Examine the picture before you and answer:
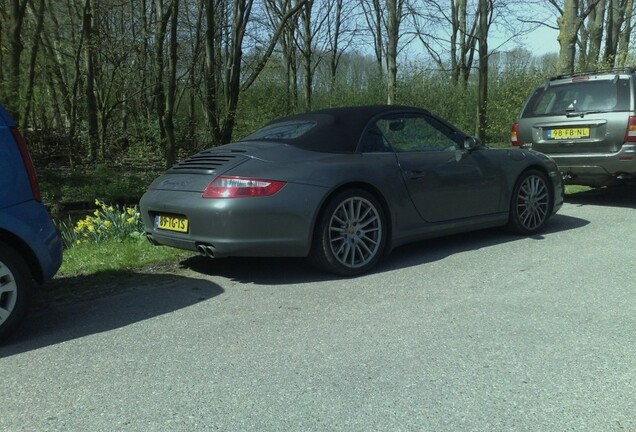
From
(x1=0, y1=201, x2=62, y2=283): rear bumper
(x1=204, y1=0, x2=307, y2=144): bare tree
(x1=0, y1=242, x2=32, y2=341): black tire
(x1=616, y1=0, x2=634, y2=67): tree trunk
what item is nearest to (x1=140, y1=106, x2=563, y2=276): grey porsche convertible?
(x1=0, y1=201, x2=62, y2=283): rear bumper

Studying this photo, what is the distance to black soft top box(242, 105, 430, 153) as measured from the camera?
17.0 feet

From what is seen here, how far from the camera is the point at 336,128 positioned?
535 cm

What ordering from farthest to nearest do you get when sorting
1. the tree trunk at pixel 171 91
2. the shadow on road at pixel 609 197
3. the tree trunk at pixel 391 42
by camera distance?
the tree trunk at pixel 391 42, the tree trunk at pixel 171 91, the shadow on road at pixel 609 197

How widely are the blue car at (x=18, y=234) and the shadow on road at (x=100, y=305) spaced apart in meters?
0.24

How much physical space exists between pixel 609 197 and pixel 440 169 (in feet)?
16.5

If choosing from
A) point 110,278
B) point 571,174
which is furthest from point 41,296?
point 571,174

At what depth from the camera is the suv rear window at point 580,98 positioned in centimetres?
792

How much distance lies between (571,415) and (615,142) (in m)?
6.05

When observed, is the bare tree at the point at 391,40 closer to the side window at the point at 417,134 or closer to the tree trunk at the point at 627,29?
the side window at the point at 417,134

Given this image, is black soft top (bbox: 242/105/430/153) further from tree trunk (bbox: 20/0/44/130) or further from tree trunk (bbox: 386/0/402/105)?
tree trunk (bbox: 386/0/402/105)

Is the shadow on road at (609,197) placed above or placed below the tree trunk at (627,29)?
below

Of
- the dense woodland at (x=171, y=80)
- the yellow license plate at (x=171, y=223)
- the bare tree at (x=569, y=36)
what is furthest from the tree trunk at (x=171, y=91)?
the bare tree at (x=569, y=36)

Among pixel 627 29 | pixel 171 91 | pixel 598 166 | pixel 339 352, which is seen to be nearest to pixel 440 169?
pixel 339 352

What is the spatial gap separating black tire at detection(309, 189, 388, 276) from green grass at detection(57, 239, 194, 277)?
1.57 m
